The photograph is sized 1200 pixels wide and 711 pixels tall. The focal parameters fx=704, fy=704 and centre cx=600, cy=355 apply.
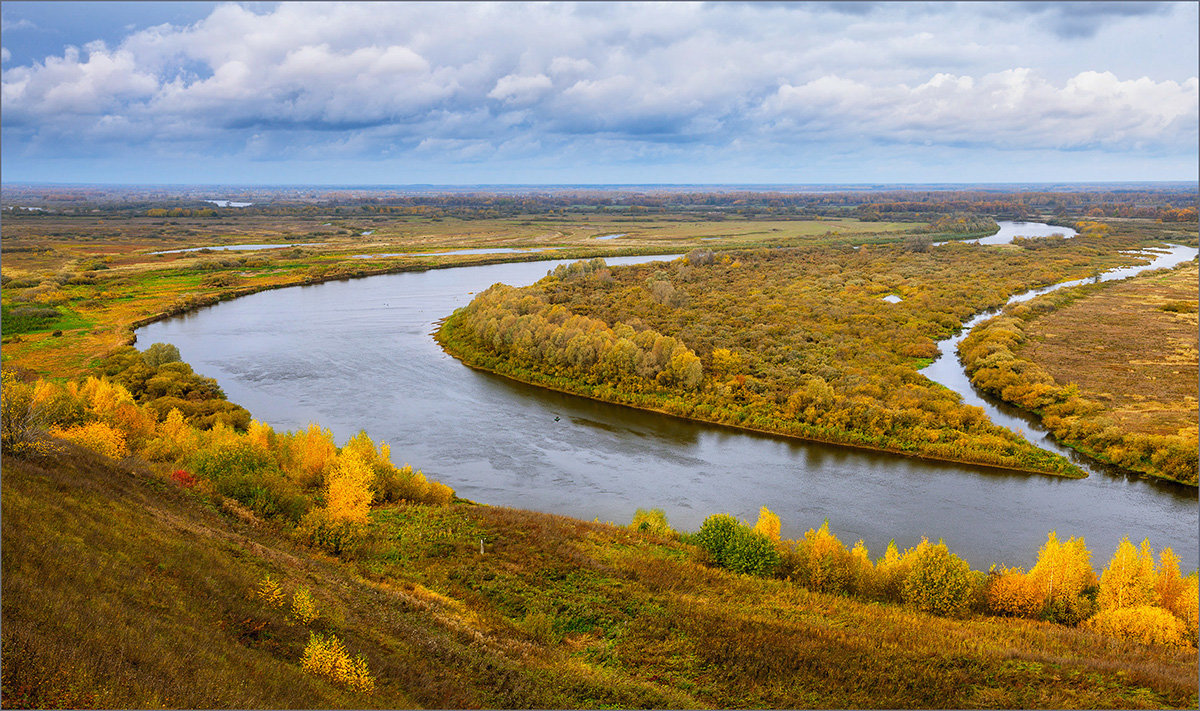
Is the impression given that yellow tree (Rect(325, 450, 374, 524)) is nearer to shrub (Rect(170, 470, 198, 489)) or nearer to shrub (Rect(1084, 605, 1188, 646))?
shrub (Rect(170, 470, 198, 489))

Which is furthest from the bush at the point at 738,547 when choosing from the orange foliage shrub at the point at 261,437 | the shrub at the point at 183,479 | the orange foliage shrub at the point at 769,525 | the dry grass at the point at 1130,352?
the dry grass at the point at 1130,352

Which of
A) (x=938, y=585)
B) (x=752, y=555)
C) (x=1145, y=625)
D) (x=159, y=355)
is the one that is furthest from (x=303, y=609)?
(x=159, y=355)

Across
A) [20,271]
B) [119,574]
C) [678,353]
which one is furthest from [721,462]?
[20,271]

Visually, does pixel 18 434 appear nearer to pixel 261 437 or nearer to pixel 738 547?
pixel 261 437

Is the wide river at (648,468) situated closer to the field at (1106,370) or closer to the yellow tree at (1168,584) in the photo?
the field at (1106,370)

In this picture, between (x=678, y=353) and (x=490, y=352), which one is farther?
(x=490, y=352)

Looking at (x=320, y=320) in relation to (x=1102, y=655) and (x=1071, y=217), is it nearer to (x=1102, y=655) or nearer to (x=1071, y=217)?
(x=1102, y=655)

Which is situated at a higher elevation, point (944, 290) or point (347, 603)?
point (944, 290)
